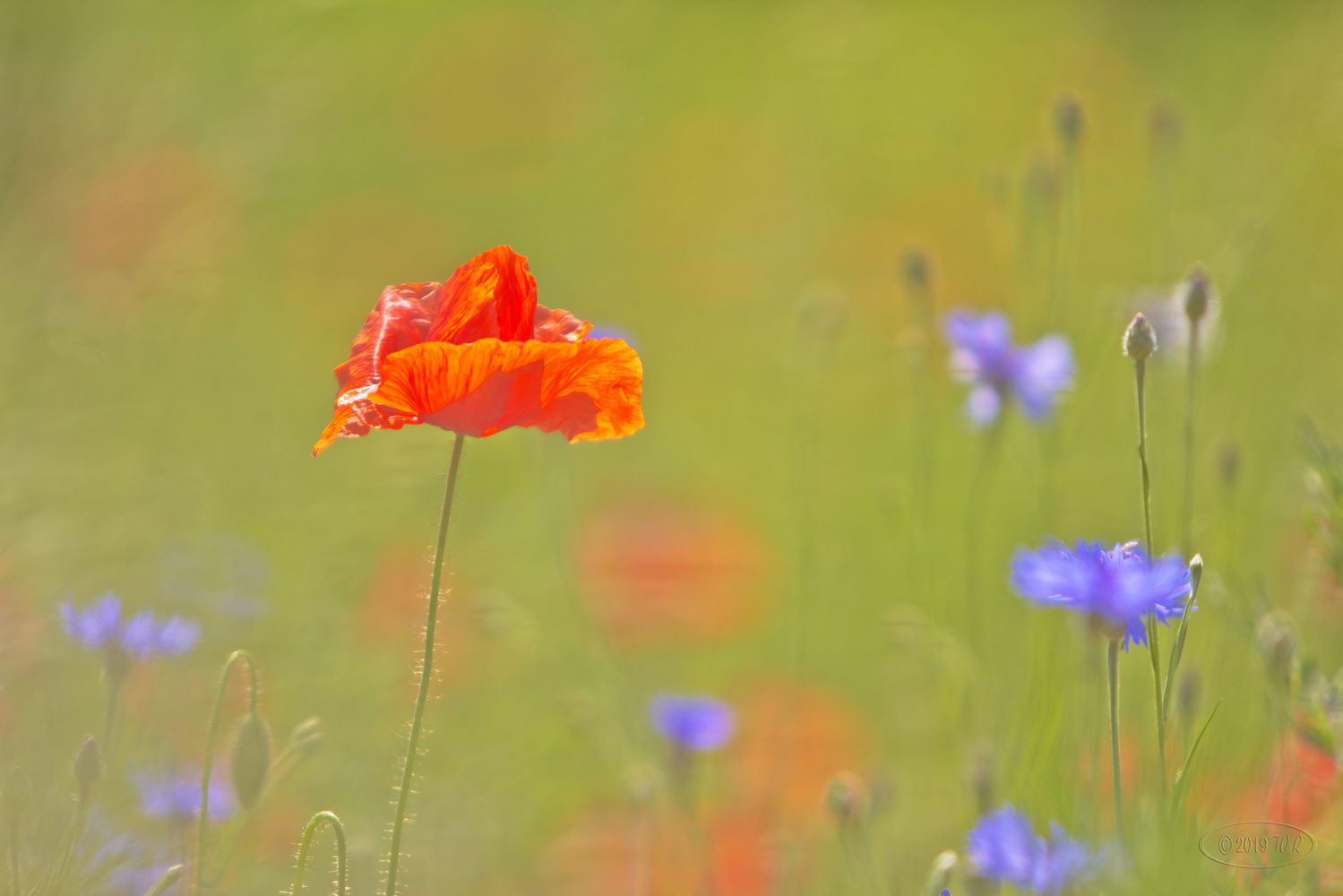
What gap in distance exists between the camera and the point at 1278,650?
69 centimetres

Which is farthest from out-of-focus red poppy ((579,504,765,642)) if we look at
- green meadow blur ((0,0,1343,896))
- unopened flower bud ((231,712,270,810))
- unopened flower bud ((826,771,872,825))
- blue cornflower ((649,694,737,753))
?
unopened flower bud ((231,712,270,810))

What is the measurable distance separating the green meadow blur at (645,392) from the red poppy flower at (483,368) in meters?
0.25

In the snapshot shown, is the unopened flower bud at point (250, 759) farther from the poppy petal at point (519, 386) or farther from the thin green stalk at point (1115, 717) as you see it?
the thin green stalk at point (1115, 717)

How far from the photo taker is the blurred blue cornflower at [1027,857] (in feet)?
1.77

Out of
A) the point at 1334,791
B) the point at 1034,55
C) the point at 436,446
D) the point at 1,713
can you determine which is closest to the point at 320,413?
the point at 436,446

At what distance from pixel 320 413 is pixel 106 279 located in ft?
2.62

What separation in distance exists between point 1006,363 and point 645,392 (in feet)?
5.42

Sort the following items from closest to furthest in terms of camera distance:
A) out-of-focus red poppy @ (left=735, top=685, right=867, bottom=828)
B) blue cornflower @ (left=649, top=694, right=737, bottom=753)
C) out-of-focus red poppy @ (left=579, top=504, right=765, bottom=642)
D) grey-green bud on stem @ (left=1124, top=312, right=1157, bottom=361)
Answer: grey-green bud on stem @ (left=1124, top=312, right=1157, bottom=361), blue cornflower @ (left=649, top=694, right=737, bottom=753), out-of-focus red poppy @ (left=735, top=685, right=867, bottom=828), out-of-focus red poppy @ (left=579, top=504, right=765, bottom=642)

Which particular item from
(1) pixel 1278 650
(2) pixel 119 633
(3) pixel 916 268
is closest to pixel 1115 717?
(1) pixel 1278 650

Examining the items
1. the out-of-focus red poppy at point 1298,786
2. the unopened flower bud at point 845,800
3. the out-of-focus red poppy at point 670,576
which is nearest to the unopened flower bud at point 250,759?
the unopened flower bud at point 845,800

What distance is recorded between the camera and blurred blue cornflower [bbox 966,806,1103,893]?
0.54 metres

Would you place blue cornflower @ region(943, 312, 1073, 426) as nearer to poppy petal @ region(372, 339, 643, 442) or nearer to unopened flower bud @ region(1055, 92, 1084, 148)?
unopened flower bud @ region(1055, 92, 1084, 148)

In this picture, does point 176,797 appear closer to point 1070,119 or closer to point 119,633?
Answer: point 119,633

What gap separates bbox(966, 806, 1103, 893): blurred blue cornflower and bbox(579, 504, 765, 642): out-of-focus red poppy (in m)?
1.09
